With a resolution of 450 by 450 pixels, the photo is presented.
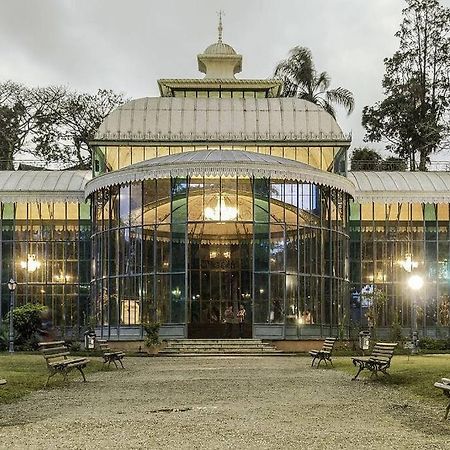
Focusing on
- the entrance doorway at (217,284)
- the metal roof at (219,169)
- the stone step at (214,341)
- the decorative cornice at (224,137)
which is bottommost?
the stone step at (214,341)

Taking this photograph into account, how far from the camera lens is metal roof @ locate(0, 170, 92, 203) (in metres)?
38.9

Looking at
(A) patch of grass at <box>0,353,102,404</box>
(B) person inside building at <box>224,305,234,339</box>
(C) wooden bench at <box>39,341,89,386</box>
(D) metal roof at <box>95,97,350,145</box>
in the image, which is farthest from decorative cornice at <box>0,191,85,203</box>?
(C) wooden bench at <box>39,341,89,386</box>

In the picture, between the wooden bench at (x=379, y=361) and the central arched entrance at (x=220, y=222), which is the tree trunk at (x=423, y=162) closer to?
the central arched entrance at (x=220, y=222)

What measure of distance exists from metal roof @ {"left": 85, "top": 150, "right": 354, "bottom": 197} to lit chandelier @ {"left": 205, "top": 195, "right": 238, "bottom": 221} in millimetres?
1063

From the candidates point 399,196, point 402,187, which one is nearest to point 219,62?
point 402,187

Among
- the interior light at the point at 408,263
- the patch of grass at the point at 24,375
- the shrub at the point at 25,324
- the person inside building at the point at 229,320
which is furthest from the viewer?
the interior light at the point at 408,263

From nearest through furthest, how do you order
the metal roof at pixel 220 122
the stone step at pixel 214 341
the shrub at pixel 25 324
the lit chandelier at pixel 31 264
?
the stone step at pixel 214 341 < the shrub at pixel 25 324 < the lit chandelier at pixel 31 264 < the metal roof at pixel 220 122

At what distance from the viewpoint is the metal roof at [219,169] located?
32.2 m

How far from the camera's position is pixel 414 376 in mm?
19578

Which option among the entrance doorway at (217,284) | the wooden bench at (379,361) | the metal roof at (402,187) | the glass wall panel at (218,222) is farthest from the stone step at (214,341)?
the wooden bench at (379,361)

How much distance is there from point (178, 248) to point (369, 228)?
10.8 meters

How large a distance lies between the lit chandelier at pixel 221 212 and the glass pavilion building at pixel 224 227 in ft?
0.20

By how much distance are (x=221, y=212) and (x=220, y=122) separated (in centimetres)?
839

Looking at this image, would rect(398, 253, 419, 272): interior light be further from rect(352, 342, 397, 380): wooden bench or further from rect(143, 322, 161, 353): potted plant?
rect(352, 342, 397, 380): wooden bench
